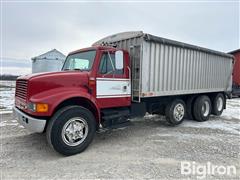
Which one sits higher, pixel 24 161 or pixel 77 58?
pixel 77 58

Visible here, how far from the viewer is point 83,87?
482 cm

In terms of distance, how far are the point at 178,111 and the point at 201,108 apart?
135cm

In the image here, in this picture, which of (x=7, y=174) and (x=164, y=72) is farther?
(x=164, y=72)

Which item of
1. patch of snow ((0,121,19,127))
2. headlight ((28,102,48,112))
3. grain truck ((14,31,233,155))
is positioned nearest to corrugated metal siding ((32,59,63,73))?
patch of snow ((0,121,19,127))

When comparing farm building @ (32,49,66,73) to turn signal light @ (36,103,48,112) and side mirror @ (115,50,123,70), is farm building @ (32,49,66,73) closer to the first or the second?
side mirror @ (115,50,123,70)

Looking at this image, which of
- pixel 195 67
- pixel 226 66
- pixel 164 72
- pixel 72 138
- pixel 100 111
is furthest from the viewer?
pixel 226 66

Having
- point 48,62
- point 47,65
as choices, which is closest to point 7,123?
point 47,65

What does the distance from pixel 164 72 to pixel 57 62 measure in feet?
62.6

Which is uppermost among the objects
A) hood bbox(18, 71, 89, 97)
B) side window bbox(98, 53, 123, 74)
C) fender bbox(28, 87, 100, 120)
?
side window bbox(98, 53, 123, 74)

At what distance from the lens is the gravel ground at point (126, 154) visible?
370cm

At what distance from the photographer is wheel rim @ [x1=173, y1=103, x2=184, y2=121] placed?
23.4 ft

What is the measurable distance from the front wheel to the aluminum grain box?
1.82 meters

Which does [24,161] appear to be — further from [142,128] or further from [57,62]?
[57,62]

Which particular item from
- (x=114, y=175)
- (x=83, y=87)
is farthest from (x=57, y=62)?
(x=114, y=175)
